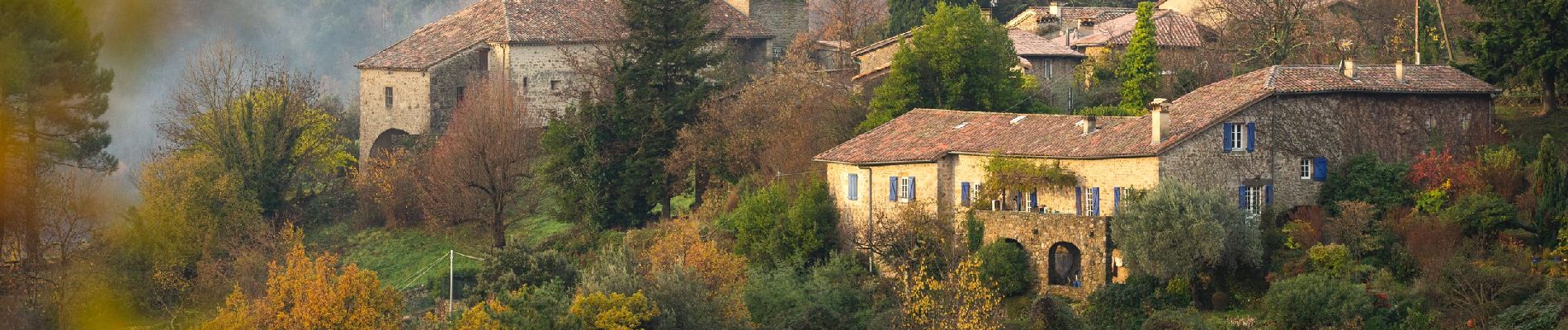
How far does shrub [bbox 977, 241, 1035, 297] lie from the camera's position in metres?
39.2

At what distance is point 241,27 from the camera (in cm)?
1143

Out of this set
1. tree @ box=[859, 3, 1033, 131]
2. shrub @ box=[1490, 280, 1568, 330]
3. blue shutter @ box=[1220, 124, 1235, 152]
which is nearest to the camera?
shrub @ box=[1490, 280, 1568, 330]

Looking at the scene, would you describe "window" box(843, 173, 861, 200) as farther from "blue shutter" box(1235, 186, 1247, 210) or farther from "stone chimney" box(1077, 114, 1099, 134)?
"blue shutter" box(1235, 186, 1247, 210)

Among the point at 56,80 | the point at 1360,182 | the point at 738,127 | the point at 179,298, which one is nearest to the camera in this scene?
the point at 56,80

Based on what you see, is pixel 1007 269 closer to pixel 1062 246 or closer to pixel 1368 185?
pixel 1062 246

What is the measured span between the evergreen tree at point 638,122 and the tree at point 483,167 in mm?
1928

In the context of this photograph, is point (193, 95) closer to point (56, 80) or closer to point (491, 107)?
point (491, 107)

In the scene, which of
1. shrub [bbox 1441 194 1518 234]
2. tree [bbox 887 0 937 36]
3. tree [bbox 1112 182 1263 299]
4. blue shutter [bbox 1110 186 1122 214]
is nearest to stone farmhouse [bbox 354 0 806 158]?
tree [bbox 887 0 937 36]

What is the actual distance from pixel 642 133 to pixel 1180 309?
67.0ft

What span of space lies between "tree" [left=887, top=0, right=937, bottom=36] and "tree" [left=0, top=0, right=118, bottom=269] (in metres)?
52.7

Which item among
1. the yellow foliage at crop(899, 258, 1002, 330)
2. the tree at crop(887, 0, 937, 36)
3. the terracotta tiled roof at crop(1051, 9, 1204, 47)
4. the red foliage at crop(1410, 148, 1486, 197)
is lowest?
the yellow foliage at crop(899, 258, 1002, 330)

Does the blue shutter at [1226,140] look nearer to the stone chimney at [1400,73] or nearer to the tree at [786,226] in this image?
the stone chimney at [1400,73]

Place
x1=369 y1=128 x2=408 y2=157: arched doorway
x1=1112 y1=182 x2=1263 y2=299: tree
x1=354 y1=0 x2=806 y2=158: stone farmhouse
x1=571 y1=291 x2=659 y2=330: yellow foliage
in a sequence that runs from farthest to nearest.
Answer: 1. x1=369 y1=128 x2=408 y2=157: arched doorway
2. x1=354 y1=0 x2=806 y2=158: stone farmhouse
3. x1=1112 y1=182 x2=1263 y2=299: tree
4. x1=571 y1=291 x2=659 y2=330: yellow foliage

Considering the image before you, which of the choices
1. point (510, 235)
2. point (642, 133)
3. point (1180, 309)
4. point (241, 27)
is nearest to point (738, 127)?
point (642, 133)
